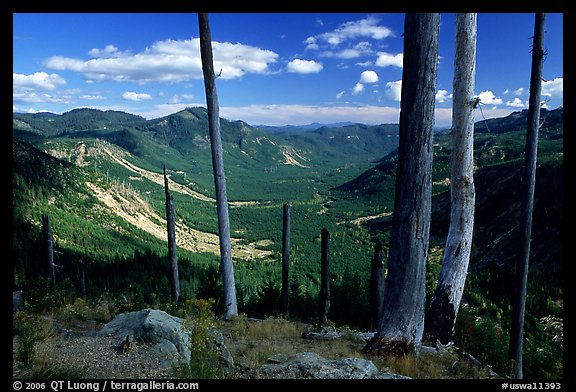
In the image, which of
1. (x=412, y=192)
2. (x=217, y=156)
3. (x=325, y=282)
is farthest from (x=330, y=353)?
(x=325, y=282)

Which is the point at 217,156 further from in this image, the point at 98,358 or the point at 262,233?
the point at 262,233

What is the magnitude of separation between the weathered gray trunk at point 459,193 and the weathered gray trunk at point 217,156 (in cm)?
551

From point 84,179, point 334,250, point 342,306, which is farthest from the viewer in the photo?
point 84,179

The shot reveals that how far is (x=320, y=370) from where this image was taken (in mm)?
4785

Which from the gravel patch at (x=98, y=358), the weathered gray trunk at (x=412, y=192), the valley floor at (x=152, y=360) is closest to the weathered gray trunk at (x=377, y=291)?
the valley floor at (x=152, y=360)

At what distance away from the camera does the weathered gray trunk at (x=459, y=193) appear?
7.28 m

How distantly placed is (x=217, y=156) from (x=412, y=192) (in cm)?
664

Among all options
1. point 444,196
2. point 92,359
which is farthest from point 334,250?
point 92,359

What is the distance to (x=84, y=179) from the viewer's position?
114875 millimetres

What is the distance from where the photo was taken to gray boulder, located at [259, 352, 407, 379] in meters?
4.66

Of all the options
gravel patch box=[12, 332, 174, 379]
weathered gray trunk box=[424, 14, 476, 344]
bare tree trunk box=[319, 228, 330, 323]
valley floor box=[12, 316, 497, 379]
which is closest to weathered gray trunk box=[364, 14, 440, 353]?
valley floor box=[12, 316, 497, 379]

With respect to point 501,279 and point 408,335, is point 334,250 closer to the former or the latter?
point 501,279

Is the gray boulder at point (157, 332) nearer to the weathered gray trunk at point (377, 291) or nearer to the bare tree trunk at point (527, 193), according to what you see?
the bare tree trunk at point (527, 193)
